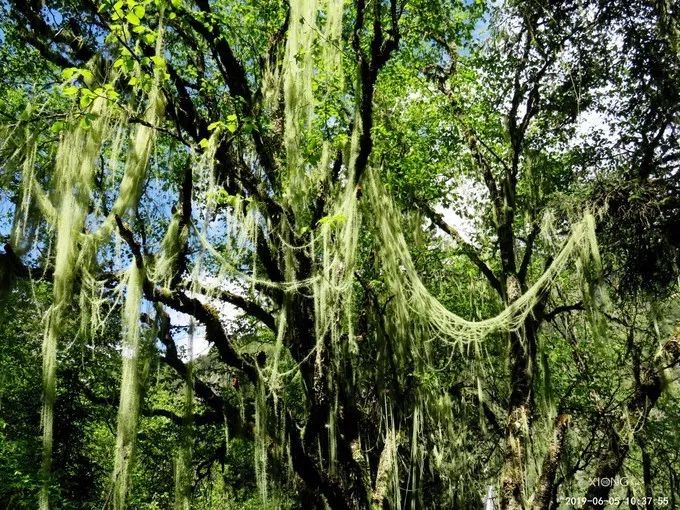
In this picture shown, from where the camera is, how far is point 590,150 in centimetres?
664

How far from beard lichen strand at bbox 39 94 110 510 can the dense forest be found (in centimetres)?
2

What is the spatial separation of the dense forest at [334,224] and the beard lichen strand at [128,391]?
0.02 metres

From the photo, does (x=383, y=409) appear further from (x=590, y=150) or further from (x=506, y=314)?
(x=590, y=150)

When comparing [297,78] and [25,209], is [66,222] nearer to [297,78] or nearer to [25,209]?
[25,209]

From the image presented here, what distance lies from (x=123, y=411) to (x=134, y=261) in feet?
3.57

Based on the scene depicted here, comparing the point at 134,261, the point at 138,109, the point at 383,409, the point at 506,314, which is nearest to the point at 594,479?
the point at 506,314

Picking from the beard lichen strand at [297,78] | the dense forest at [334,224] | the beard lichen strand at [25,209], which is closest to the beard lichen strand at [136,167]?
the dense forest at [334,224]

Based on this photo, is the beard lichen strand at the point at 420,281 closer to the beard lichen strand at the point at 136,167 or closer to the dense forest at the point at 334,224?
the dense forest at the point at 334,224

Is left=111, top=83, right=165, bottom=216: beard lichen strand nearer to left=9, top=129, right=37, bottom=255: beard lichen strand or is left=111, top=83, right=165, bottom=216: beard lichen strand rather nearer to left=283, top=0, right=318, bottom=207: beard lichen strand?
left=9, top=129, right=37, bottom=255: beard lichen strand

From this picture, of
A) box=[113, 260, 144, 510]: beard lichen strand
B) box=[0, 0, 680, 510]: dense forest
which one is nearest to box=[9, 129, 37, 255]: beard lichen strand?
box=[0, 0, 680, 510]: dense forest

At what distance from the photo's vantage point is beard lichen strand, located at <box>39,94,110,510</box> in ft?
13.3

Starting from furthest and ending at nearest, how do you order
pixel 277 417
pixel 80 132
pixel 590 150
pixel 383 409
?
pixel 590 150
pixel 383 409
pixel 277 417
pixel 80 132

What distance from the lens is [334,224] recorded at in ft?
15.6

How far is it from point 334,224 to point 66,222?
2.04 meters
